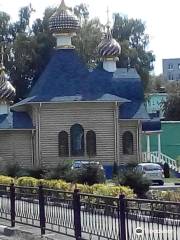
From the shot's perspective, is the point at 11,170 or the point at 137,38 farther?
the point at 137,38

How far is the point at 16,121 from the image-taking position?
4100 centimetres

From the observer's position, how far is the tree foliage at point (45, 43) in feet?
198

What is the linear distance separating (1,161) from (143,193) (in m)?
18.5

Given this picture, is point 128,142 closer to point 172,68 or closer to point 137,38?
point 137,38

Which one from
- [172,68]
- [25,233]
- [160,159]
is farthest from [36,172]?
[172,68]

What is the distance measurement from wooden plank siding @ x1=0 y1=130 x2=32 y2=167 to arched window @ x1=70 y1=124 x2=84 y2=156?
2624mm

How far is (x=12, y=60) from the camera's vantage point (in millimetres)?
61312

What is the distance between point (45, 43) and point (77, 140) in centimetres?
2205

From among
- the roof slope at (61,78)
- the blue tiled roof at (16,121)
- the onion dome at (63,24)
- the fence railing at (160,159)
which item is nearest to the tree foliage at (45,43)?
the fence railing at (160,159)

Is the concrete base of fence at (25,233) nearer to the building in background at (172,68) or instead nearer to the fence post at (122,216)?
the fence post at (122,216)

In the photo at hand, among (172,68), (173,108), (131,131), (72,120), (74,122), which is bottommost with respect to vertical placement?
(131,131)

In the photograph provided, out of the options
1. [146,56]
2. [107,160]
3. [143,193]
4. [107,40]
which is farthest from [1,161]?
[146,56]

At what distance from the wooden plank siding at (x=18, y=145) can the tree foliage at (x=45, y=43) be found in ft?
65.7

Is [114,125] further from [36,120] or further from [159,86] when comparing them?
[159,86]
